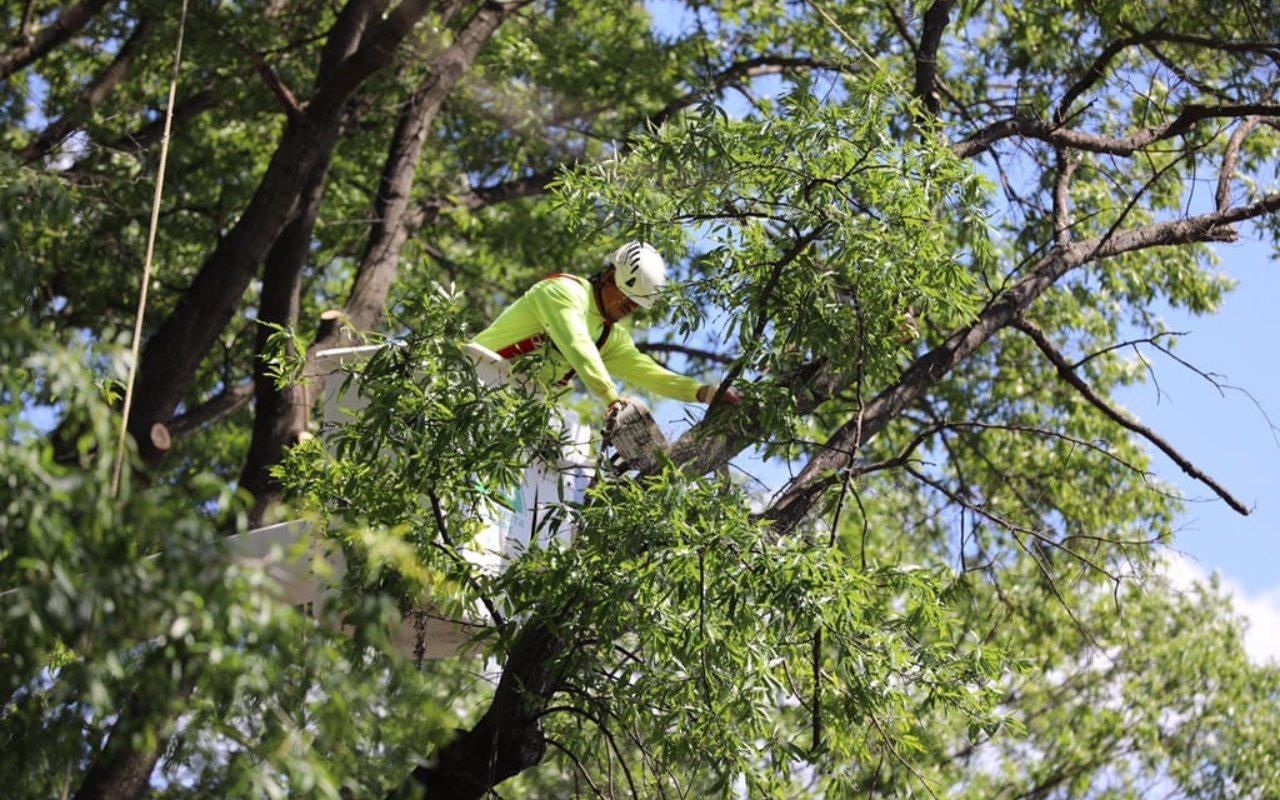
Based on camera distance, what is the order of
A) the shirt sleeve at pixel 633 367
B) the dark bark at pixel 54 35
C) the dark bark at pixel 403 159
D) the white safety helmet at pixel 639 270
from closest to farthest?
1. the white safety helmet at pixel 639 270
2. the shirt sleeve at pixel 633 367
3. the dark bark at pixel 54 35
4. the dark bark at pixel 403 159

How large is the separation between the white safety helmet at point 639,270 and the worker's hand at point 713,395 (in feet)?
1.37

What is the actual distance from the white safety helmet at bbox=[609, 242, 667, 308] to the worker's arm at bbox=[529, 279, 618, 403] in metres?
0.15

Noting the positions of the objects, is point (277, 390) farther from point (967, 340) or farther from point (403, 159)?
point (967, 340)

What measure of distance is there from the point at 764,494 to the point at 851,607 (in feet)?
3.00

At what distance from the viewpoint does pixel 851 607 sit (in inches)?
227

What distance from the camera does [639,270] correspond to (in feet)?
22.1

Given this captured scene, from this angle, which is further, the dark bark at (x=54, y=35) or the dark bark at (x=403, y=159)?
the dark bark at (x=403, y=159)

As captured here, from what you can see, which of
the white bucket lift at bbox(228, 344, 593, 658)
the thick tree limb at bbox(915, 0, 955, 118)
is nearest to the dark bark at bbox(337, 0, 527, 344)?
the thick tree limb at bbox(915, 0, 955, 118)

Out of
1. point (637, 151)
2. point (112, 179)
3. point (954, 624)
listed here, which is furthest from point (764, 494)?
point (112, 179)

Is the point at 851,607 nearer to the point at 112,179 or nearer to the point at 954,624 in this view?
Result: the point at 954,624

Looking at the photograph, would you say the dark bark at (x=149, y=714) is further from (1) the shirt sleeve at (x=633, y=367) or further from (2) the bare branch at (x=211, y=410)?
(2) the bare branch at (x=211, y=410)

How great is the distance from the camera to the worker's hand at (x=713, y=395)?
21.0 ft

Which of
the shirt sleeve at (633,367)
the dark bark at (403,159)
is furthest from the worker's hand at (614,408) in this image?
the dark bark at (403,159)

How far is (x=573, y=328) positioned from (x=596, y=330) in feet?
1.62
